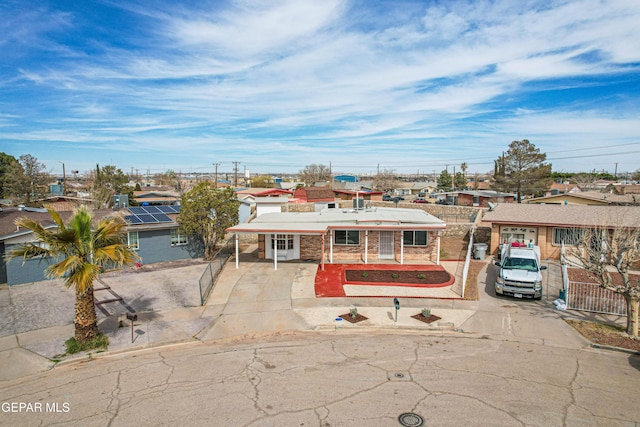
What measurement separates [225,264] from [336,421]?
16.4 meters

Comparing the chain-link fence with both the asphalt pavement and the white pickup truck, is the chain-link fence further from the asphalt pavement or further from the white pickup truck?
the white pickup truck

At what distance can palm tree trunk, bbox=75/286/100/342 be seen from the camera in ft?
40.7

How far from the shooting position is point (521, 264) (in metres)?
18.4

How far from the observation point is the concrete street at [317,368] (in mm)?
8828

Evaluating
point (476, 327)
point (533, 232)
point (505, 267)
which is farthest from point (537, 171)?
point (476, 327)

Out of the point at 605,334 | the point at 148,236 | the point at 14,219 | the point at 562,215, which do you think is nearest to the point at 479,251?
the point at 562,215

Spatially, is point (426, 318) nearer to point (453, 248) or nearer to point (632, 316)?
point (632, 316)

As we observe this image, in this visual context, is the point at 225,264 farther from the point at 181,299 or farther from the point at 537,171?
the point at 537,171

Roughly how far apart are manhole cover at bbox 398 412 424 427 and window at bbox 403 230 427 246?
51.4 feet

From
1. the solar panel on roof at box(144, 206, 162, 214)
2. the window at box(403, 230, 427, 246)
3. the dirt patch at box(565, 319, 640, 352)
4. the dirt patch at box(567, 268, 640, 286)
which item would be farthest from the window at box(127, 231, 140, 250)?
the dirt patch at box(567, 268, 640, 286)

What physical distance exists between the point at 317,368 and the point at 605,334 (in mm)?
10125

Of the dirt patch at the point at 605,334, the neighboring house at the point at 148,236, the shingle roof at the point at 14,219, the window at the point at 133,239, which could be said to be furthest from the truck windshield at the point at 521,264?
the shingle roof at the point at 14,219

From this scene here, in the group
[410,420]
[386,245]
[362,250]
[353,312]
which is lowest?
[410,420]

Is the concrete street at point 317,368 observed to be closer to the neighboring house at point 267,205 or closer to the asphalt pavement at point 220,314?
the asphalt pavement at point 220,314
